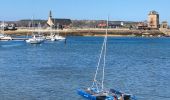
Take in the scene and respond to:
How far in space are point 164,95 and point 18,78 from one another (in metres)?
17.6

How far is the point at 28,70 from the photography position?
64625mm

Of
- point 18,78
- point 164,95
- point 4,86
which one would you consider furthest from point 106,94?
point 18,78

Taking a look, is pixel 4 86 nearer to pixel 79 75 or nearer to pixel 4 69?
pixel 79 75

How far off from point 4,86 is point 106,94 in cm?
1216

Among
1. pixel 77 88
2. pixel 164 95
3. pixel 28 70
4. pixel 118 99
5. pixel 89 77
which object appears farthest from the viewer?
pixel 28 70

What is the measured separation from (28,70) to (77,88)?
17808 mm

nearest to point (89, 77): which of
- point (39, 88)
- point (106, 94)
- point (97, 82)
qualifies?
point (97, 82)

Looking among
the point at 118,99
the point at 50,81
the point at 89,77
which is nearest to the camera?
the point at 118,99

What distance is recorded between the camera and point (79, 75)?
192 ft

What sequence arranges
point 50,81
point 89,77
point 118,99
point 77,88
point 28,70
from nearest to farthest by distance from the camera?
point 118,99 → point 77,88 → point 50,81 → point 89,77 → point 28,70

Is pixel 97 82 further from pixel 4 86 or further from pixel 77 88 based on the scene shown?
pixel 4 86

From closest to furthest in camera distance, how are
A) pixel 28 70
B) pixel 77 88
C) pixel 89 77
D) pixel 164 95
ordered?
pixel 164 95, pixel 77 88, pixel 89 77, pixel 28 70

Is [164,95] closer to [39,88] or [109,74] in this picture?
[39,88]

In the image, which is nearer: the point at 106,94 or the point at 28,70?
the point at 106,94
